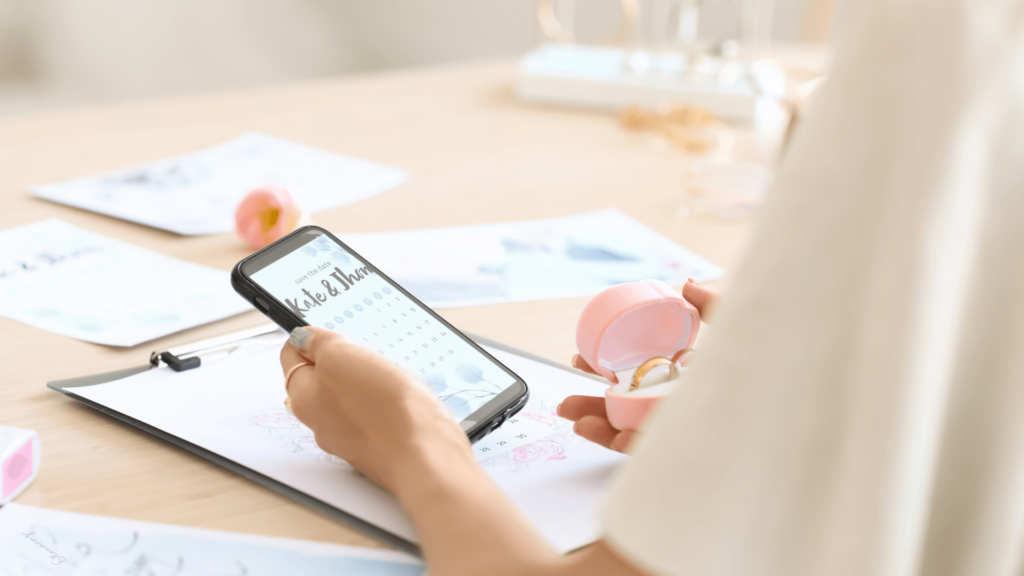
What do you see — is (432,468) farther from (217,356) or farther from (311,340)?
(217,356)

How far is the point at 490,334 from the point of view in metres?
0.68

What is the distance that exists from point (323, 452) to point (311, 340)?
6 centimetres

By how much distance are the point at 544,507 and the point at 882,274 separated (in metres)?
0.25

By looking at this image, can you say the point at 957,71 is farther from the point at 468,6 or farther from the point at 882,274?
the point at 468,6

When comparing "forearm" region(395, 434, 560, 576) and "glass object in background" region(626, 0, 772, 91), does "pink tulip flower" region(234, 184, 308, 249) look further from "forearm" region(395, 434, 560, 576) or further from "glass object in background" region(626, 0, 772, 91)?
"glass object in background" region(626, 0, 772, 91)

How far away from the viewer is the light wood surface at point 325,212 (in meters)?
0.47

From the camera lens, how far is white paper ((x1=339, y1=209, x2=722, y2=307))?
0.77 metres

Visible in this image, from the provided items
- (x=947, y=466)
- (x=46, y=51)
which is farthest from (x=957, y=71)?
(x=46, y=51)

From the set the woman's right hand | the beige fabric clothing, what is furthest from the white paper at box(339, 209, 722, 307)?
the beige fabric clothing

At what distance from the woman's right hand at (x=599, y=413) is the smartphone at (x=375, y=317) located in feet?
0.12

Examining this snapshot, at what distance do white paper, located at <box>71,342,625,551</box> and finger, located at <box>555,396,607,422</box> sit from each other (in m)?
0.03

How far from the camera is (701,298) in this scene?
20.8 inches

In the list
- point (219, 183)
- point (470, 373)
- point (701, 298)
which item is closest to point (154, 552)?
point (470, 373)

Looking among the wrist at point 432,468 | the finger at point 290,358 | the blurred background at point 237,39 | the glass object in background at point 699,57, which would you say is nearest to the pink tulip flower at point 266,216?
the finger at point 290,358
